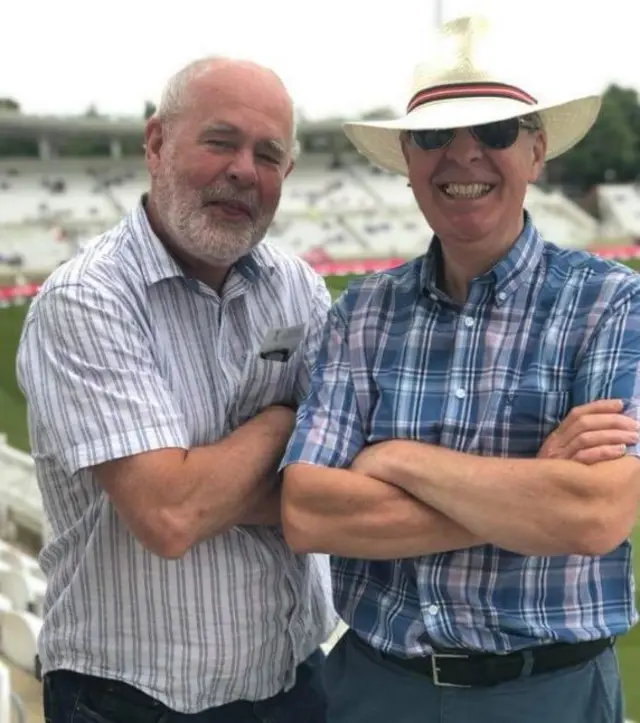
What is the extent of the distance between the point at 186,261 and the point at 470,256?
64 centimetres

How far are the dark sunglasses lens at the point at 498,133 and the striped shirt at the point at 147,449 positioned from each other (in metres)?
0.64

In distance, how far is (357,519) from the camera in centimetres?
171

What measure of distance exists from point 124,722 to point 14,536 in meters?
4.52

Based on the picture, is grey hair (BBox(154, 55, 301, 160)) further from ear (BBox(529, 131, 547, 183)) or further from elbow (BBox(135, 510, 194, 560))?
elbow (BBox(135, 510, 194, 560))

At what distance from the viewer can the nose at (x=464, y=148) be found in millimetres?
1728

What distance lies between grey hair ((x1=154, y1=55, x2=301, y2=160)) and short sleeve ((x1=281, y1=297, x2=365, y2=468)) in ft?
1.99

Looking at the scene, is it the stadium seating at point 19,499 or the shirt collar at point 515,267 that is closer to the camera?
the shirt collar at point 515,267

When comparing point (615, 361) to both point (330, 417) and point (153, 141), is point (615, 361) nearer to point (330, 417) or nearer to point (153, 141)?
point (330, 417)

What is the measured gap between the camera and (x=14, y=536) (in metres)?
6.07

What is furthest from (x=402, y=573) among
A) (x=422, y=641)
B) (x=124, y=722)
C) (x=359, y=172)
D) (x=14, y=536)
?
(x=359, y=172)

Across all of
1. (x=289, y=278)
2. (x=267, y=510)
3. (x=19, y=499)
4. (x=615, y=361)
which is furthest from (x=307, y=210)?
(x=615, y=361)

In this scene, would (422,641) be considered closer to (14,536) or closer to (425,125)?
(425,125)

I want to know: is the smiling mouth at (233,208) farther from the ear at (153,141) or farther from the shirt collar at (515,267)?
the shirt collar at (515,267)

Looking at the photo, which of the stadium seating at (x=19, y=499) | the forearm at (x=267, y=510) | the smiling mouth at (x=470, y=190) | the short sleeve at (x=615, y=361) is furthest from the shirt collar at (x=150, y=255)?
the stadium seating at (x=19, y=499)
